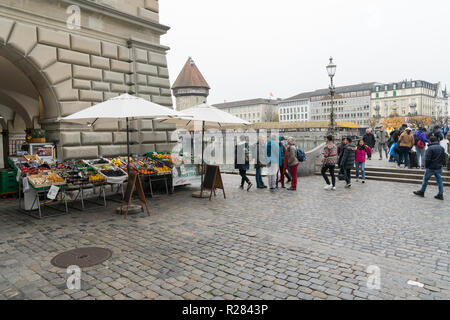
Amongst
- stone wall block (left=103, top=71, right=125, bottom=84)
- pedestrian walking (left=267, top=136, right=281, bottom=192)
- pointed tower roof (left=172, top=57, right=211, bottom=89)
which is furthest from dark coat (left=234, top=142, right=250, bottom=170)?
pointed tower roof (left=172, top=57, right=211, bottom=89)

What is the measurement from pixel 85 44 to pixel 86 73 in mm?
894

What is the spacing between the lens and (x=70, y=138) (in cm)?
1012

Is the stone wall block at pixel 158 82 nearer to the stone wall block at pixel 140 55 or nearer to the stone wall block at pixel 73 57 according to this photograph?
the stone wall block at pixel 140 55

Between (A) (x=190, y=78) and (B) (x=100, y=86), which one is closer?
(B) (x=100, y=86)

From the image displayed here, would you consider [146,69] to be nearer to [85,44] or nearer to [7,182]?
[85,44]

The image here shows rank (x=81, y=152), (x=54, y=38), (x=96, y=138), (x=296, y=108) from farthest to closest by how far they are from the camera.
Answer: (x=296, y=108)
(x=96, y=138)
(x=81, y=152)
(x=54, y=38)

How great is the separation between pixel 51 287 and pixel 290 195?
7.82 meters

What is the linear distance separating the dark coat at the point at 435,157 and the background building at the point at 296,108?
5415 inches

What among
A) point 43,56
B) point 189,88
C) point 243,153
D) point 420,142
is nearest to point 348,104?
point 189,88

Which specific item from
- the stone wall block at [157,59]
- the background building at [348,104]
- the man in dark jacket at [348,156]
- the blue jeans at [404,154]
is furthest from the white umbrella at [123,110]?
the background building at [348,104]

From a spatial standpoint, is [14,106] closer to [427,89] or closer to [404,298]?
[404,298]

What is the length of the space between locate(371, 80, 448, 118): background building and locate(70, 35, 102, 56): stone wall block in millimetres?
123188

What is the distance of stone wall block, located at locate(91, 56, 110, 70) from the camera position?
420 inches

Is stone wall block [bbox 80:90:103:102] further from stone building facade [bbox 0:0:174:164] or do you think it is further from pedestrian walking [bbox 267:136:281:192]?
pedestrian walking [bbox 267:136:281:192]
